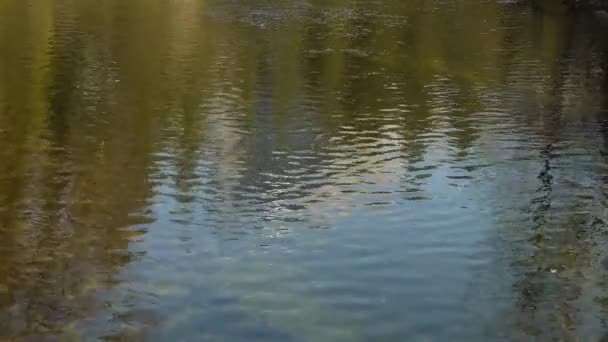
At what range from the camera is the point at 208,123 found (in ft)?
77.3

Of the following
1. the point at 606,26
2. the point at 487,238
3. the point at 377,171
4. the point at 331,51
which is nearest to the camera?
the point at 487,238

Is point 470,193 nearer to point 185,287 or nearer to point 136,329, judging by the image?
point 185,287

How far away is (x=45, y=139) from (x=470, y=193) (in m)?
10.2

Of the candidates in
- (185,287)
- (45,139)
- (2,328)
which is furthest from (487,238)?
(45,139)

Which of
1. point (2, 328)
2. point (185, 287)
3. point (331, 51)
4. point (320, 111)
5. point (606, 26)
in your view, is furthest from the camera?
point (606, 26)

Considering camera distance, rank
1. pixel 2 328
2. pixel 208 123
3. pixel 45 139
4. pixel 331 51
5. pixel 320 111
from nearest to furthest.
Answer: pixel 2 328 → pixel 45 139 → pixel 208 123 → pixel 320 111 → pixel 331 51

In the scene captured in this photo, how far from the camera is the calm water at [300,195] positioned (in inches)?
505

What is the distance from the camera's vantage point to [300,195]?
57.8 feet

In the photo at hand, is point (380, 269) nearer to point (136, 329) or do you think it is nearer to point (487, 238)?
point (487, 238)

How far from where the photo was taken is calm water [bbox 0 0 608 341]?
12820mm

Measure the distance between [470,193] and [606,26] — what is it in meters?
32.2

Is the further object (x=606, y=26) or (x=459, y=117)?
(x=606, y=26)

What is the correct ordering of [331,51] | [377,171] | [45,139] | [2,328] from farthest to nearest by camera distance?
1. [331,51]
2. [45,139]
3. [377,171]
4. [2,328]

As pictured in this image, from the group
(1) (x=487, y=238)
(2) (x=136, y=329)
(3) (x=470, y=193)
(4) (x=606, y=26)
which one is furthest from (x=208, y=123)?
(4) (x=606, y=26)
